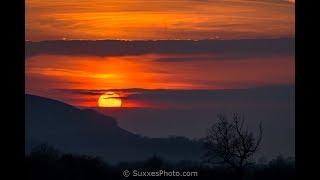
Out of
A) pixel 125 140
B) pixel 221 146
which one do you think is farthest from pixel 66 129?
pixel 221 146

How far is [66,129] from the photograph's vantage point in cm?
895

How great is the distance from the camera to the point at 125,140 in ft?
27.4
